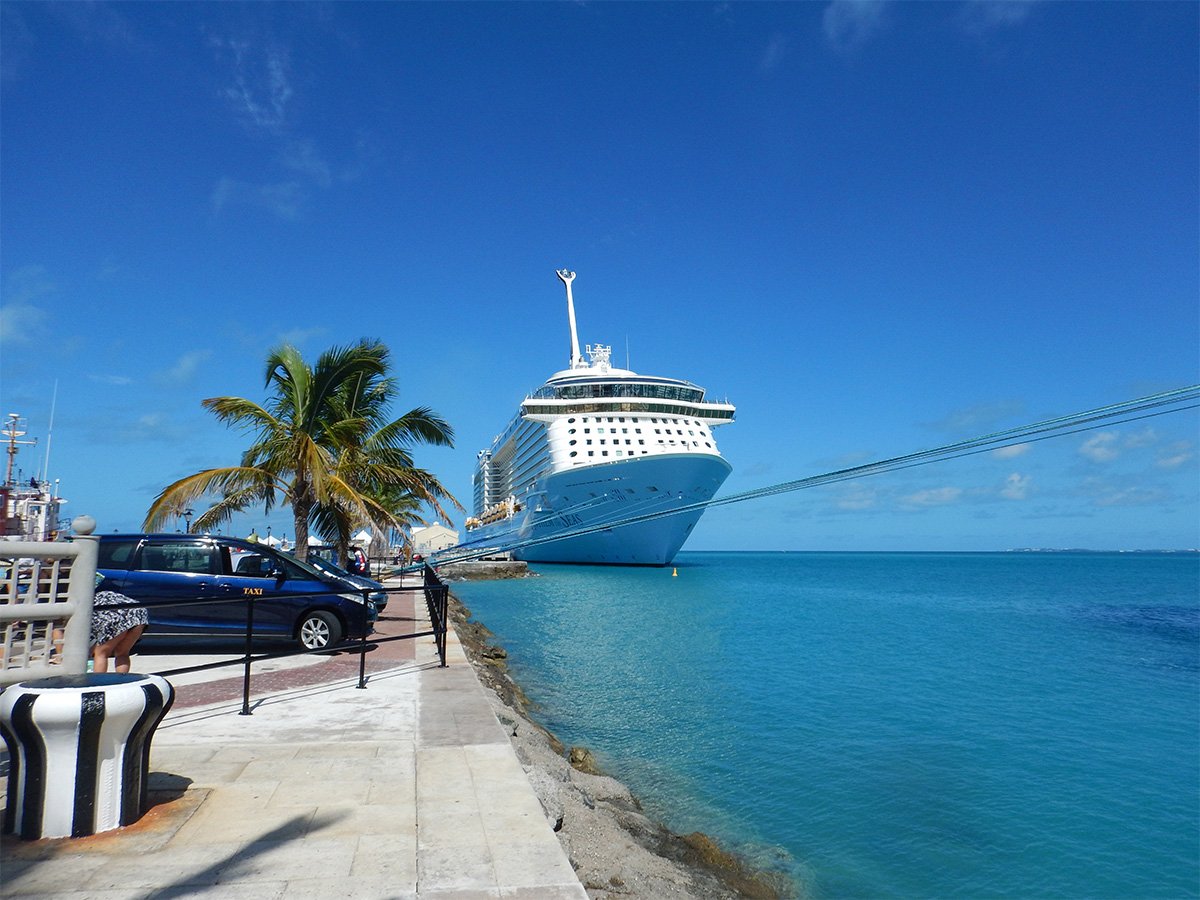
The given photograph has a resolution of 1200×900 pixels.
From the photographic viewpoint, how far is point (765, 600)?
39.5m

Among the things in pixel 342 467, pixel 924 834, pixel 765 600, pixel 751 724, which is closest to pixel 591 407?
pixel 765 600

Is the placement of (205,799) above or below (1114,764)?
above

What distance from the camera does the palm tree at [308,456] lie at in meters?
12.2

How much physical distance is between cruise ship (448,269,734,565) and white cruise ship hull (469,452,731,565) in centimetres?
7

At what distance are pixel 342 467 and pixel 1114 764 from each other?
1392cm

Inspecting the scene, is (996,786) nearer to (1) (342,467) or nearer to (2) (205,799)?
(2) (205,799)

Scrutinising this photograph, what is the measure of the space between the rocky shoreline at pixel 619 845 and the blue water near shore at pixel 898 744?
1.57 ft

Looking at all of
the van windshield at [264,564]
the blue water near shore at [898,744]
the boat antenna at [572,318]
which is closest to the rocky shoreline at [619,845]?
the blue water near shore at [898,744]

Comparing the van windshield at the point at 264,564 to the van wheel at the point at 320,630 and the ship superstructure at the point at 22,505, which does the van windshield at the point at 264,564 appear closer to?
the van wheel at the point at 320,630

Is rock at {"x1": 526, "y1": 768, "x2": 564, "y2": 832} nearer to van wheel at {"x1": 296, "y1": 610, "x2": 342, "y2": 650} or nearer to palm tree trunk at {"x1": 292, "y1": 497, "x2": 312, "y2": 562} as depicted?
van wheel at {"x1": 296, "y1": 610, "x2": 342, "y2": 650}

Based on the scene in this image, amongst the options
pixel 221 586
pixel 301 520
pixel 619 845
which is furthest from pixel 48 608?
pixel 301 520

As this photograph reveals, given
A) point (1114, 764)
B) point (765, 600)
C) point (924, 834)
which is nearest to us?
point (924, 834)

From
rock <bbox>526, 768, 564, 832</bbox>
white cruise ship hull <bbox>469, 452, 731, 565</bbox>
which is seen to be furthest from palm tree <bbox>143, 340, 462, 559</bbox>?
white cruise ship hull <bbox>469, 452, 731, 565</bbox>

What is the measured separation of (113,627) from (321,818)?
9.65 feet
